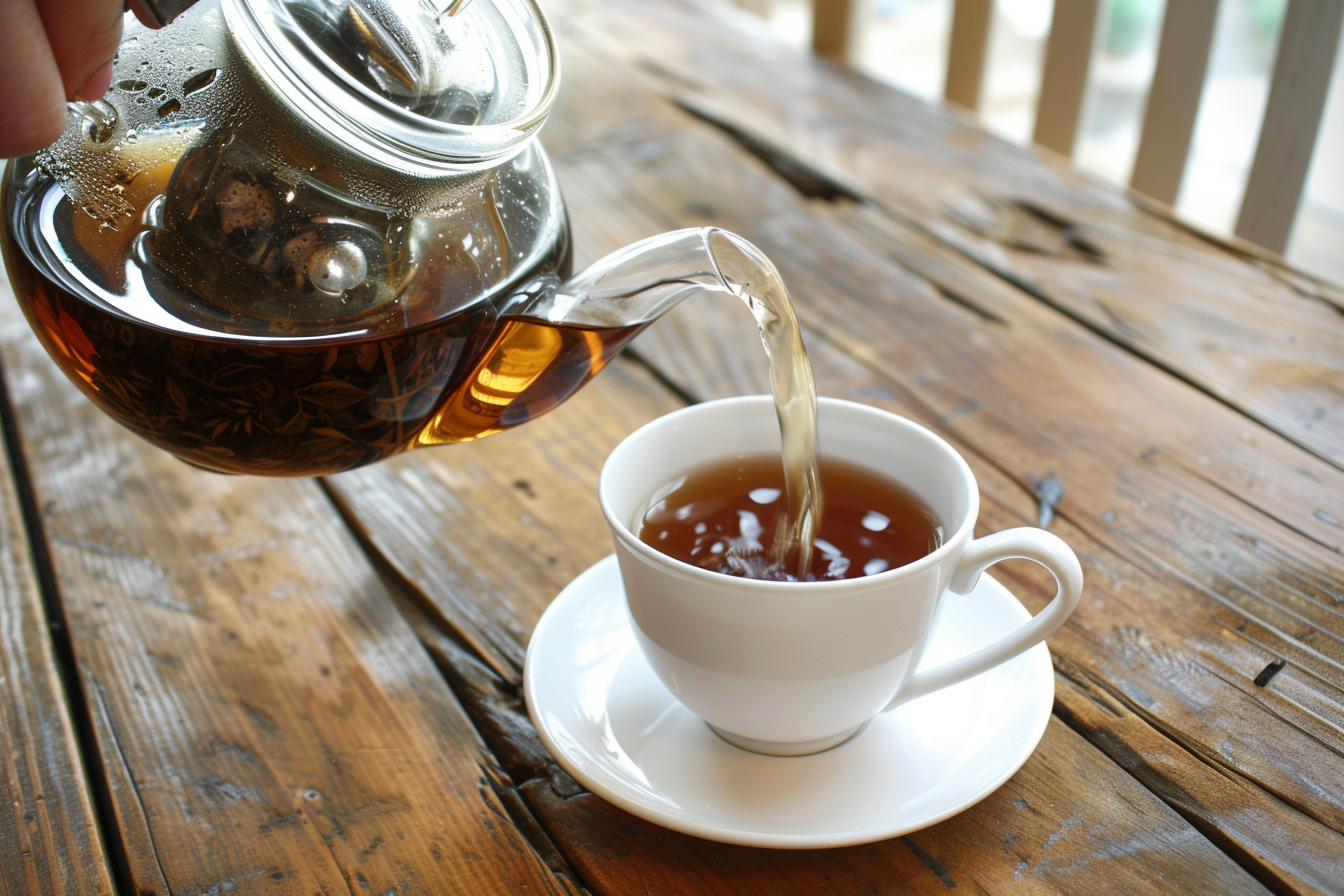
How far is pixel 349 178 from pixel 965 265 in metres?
0.57

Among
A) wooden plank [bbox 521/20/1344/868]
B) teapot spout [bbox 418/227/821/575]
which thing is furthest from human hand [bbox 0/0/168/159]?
wooden plank [bbox 521/20/1344/868]

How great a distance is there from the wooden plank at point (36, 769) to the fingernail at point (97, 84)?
29 centimetres

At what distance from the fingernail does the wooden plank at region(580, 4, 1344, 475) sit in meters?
0.65

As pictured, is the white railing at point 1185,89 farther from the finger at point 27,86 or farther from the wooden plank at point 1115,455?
the finger at point 27,86

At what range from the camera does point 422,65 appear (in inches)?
17.6

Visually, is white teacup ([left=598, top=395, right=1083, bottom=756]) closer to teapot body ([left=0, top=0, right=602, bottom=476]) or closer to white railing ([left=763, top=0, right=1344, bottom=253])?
teapot body ([left=0, top=0, right=602, bottom=476])

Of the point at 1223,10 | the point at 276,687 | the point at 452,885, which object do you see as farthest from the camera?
the point at 1223,10

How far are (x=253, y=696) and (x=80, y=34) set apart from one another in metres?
0.31

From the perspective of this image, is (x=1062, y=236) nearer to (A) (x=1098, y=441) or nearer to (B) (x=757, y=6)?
(A) (x=1098, y=441)

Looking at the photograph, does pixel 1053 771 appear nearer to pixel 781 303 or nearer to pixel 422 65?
pixel 781 303

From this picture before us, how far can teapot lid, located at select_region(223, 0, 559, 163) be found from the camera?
Answer: 40cm

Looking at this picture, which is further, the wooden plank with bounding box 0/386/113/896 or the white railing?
the white railing

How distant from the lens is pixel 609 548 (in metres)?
0.63

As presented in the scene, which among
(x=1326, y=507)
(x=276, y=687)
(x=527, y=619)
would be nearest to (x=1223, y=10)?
(x=1326, y=507)
